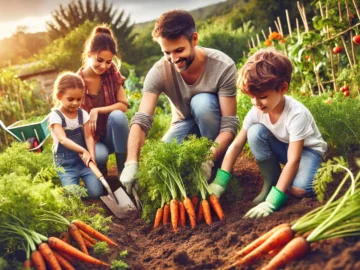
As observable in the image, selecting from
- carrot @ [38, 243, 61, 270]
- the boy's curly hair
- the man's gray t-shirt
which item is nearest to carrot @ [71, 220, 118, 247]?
carrot @ [38, 243, 61, 270]

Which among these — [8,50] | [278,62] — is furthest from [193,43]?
[8,50]

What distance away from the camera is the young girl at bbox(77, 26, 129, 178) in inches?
163

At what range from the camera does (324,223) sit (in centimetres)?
227

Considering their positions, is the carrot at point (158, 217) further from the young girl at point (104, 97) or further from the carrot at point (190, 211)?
the young girl at point (104, 97)

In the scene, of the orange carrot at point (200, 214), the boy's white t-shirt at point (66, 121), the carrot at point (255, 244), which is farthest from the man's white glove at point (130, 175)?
the carrot at point (255, 244)

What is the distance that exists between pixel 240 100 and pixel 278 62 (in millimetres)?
2194

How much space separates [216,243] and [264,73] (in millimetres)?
1166

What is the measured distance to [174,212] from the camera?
3262 mm

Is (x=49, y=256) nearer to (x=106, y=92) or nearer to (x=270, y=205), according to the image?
(x=270, y=205)

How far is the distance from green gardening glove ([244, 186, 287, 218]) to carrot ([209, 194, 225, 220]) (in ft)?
0.77

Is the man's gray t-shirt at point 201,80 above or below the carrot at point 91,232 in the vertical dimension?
above

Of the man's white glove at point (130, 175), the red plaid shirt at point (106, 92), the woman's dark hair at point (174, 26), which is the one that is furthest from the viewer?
the red plaid shirt at point (106, 92)

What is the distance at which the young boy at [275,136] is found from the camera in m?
3.04

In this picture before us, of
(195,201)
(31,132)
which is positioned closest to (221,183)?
(195,201)
